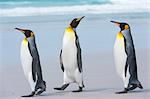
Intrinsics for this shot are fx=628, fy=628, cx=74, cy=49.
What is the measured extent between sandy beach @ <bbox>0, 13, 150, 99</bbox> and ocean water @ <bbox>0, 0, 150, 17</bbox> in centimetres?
104

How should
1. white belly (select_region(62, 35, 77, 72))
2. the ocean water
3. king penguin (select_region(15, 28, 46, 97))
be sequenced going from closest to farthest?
1. king penguin (select_region(15, 28, 46, 97))
2. white belly (select_region(62, 35, 77, 72))
3. the ocean water

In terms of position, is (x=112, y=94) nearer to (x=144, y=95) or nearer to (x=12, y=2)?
(x=144, y=95)

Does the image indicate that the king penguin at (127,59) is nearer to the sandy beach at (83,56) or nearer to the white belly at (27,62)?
the sandy beach at (83,56)

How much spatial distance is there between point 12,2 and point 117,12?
2.05 metres

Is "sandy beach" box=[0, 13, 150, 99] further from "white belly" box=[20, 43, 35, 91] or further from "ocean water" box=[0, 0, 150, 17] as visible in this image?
"ocean water" box=[0, 0, 150, 17]

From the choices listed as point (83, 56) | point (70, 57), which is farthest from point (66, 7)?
point (70, 57)

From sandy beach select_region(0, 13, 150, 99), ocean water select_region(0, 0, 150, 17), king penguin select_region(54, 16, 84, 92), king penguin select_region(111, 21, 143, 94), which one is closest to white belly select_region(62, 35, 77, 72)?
king penguin select_region(54, 16, 84, 92)

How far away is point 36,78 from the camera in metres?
4.65

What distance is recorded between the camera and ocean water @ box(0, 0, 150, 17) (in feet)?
34.0

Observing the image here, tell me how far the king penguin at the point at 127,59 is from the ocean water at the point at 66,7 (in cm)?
516

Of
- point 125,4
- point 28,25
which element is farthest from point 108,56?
point 125,4

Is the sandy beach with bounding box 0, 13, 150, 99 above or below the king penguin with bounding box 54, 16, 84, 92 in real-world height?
below

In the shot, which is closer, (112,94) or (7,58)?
(112,94)

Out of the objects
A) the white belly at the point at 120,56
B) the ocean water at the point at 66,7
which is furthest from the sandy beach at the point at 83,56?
the ocean water at the point at 66,7
